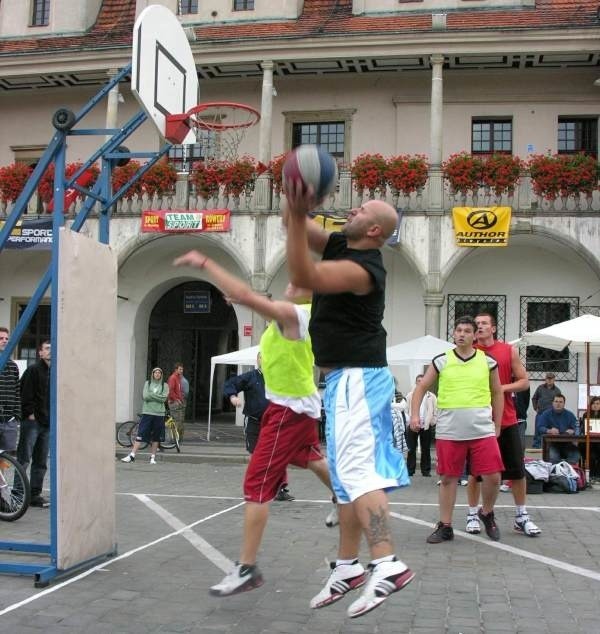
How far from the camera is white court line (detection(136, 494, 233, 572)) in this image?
6.20m

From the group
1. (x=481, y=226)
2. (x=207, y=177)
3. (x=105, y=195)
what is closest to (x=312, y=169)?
(x=105, y=195)

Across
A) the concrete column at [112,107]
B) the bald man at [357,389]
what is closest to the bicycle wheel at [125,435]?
the concrete column at [112,107]

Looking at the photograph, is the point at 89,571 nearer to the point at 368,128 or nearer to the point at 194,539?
the point at 194,539

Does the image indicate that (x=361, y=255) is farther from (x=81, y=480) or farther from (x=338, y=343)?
(x=81, y=480)

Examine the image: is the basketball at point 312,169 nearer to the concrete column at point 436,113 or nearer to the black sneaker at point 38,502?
the black sneaker at point 38,502

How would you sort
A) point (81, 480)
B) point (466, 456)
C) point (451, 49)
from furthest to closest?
point (451, 49), point (466, 456), point (81, 480)

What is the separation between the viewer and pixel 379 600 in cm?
395

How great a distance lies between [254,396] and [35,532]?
3.77 metres

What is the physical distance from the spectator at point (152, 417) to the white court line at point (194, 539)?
23.3 ft

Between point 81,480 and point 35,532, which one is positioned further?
point 35,532

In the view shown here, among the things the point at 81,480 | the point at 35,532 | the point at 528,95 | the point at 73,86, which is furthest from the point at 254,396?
the point at 73,86

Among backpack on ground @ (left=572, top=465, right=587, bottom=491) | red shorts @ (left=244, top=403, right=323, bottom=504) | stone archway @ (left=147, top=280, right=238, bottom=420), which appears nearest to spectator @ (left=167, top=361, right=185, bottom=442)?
stone archway @ (left=147, top=280, right=238, bottom=420)

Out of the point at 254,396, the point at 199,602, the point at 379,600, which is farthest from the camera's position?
the point at 254,396

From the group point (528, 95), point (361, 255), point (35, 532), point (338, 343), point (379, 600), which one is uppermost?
point (528, 95)
